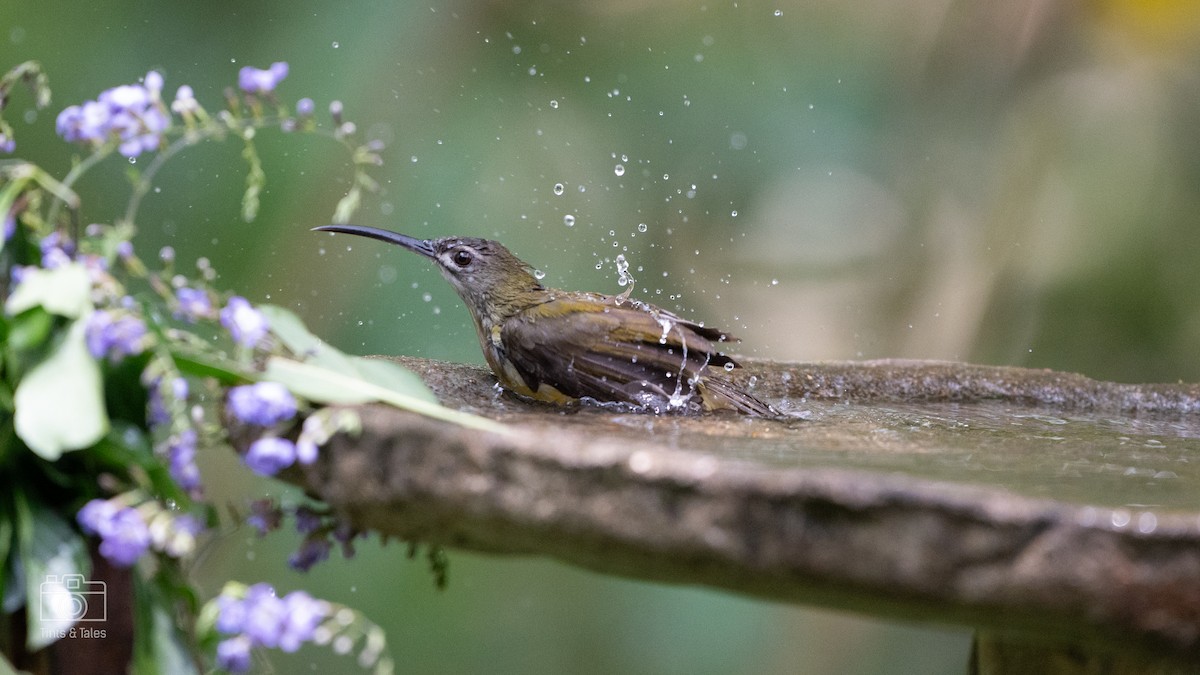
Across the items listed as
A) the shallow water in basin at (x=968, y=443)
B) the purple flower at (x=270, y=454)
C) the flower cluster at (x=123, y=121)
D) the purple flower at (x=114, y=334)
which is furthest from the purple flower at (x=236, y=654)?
the flower cluster at (x=123, y=121)

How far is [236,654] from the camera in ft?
5.87

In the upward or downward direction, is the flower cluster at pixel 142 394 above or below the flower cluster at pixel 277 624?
above

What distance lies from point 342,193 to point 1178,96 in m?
4.52

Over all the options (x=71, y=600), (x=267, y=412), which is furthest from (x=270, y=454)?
(x=71, y=600)

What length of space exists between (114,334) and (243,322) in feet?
0.65

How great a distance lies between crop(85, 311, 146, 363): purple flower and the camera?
6.13 ft

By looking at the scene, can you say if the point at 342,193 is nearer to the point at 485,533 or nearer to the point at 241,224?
the point at 241,224

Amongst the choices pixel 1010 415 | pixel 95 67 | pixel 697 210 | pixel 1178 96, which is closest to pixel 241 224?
pixel 95 67

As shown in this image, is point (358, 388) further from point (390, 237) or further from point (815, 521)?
point (390, 237)

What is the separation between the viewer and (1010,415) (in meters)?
3.51

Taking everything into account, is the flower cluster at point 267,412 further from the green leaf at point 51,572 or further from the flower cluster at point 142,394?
the green leaf at point 51,572

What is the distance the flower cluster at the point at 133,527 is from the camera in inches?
69.7

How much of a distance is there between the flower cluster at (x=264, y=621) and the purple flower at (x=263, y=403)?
10.5 inches

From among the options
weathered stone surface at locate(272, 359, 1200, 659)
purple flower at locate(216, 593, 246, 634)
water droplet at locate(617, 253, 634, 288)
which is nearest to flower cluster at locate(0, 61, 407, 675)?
purple flower at locate(216, 593, 246, 634)
